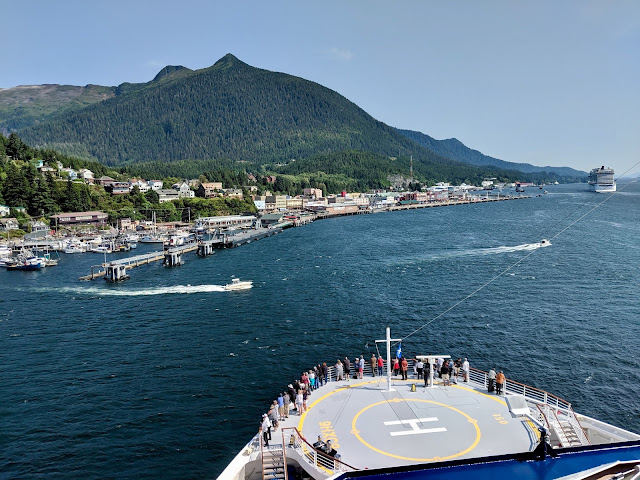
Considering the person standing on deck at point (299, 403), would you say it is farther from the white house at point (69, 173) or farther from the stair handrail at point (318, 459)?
the white house at point (69, 173)

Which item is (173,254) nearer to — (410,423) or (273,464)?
(273,464)

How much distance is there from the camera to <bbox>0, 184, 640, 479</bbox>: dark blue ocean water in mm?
29703

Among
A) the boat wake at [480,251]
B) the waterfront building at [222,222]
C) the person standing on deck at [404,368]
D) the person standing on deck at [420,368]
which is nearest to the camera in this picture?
the person standing on deck at [404,368]

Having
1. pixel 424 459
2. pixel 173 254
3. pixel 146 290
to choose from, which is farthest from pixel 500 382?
pixel 173 254

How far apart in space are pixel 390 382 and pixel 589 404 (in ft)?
56.9

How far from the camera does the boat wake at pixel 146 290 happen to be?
66188 mm

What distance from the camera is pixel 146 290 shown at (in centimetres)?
6856

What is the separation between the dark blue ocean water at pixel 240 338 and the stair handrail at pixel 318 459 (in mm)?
8131

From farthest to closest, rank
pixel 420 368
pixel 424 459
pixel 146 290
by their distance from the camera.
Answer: pixel 146 290 → pixel 420 368 → pixel 424 459

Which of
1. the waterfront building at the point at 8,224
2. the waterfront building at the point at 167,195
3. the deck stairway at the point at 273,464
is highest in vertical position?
the waterfront building at the point at 167,195

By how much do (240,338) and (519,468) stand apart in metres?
34.2

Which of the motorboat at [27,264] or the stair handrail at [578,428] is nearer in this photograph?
the stair handrail at [578,428]

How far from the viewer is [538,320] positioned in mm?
49906

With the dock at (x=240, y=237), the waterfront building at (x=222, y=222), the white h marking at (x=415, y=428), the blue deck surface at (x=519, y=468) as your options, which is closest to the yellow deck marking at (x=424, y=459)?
the white h marking at (x=415, y=428)
